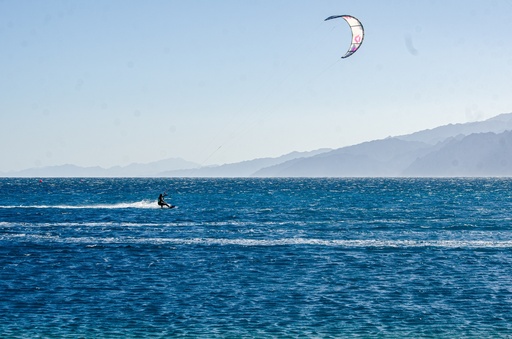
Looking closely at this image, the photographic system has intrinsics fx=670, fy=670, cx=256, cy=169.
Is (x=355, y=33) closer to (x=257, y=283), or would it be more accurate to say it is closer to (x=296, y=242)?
(x=296, y=242)

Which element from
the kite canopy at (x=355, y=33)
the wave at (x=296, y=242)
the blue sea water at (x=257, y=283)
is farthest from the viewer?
the kite canopy at (x=355, y=33)

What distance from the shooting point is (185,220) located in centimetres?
7231

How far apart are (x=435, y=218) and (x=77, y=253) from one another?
4356 cm

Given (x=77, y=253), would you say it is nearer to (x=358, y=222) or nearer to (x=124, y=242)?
(x=124, y=242)

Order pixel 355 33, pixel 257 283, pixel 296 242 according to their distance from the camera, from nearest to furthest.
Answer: pixel 257 283, pixel 355 33, pixel 296 242

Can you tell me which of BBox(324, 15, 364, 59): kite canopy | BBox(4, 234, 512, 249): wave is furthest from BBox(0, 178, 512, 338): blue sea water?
BBox(324, 15, 364, 59): kite canopy

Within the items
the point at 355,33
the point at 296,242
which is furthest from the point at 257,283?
the point at 355,33

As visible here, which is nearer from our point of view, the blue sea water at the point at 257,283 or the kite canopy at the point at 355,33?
the blue sea water at the point at 257,283

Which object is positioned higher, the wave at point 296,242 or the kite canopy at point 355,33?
the kite canopy at point 355,33

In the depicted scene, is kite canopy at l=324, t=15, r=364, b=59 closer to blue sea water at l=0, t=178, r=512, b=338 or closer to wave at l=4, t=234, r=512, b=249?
wave at l=4, t=234, r=512, b=249

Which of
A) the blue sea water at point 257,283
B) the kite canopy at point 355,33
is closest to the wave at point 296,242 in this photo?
the blue sea water at point 257,283

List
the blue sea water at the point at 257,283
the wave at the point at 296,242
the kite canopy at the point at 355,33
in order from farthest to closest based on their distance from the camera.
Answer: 1. the kite canopy at the point at 355,33
2. the wave at the point at 296,242
3. the blue sea water at the point at 257,283

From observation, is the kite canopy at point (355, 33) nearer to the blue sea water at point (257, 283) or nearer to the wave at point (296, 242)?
the wave at point (296, 242)

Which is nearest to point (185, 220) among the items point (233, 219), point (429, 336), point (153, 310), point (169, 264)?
point (233, 219)
